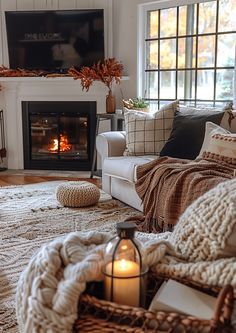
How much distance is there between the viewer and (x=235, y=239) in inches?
40.8

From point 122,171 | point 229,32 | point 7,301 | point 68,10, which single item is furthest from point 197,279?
point 68,10

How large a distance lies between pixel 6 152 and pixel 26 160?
29 centimetres

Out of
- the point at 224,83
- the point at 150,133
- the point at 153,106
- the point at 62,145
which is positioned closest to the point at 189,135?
the point at 150,133

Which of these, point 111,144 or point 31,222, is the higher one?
point 111,144

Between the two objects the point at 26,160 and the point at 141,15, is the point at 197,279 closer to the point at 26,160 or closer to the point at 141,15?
the point at 141,15

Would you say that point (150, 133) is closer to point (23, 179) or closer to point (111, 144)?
point (111, 144)

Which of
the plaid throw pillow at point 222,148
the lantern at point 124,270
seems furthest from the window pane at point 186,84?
the lantern at point 124,270

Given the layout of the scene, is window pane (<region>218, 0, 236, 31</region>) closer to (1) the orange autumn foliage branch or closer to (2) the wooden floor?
(1) the orange autumn foliage branch

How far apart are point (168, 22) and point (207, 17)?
511mm

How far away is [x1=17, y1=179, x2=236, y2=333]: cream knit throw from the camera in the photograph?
0.98 metres

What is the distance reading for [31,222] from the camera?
11.5 ft

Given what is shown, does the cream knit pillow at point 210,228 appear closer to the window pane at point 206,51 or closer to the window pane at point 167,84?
the window pane at point 206,51

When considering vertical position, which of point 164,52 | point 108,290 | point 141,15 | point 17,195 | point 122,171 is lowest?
point 17,195

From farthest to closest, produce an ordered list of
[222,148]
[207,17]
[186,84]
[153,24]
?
[153,24]
[186,84]
[207,17]
[222,148]
